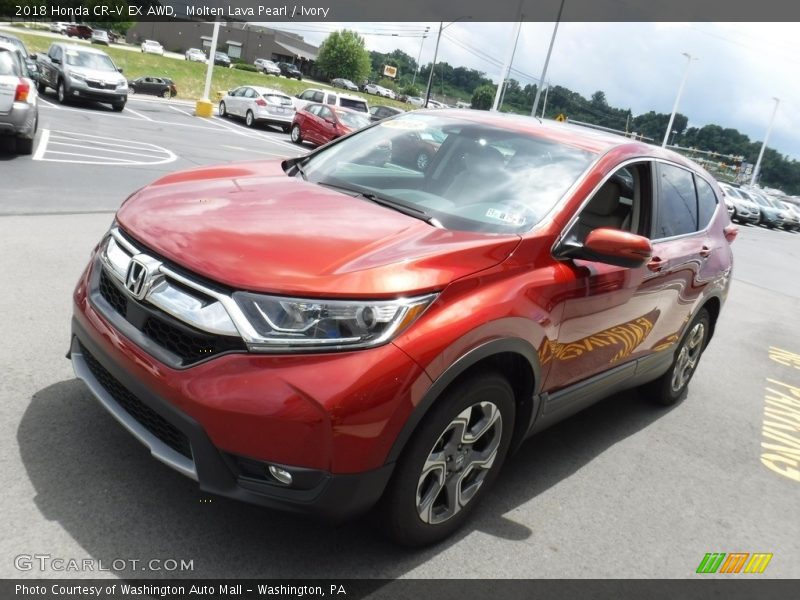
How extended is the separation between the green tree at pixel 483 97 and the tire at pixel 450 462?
8635 centimetres

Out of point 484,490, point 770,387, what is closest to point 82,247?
point 484,490

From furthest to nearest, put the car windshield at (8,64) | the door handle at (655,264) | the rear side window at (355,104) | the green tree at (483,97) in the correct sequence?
the green tree at (483,97) < the rear side window at (355,104) < the car windshield at (8,64) < the door handle at (655,264)

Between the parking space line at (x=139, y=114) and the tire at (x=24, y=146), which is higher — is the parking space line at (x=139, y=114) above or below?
below

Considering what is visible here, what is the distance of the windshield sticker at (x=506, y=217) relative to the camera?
10.6 feet

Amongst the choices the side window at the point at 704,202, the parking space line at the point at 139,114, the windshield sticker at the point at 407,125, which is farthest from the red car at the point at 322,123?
the windshield sticker at the point at 407,125

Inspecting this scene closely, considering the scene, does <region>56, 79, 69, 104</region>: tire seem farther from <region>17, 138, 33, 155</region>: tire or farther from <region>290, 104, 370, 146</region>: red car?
<region>17, 138, 33, 155</region>: tire

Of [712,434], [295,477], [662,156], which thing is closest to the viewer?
[295,477]

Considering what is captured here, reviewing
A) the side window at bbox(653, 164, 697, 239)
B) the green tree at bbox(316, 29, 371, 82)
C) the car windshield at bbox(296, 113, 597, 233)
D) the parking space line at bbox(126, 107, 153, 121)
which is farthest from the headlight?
the green tree at bbox(316, 29, 371, 82)

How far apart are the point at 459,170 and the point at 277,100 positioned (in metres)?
24.7

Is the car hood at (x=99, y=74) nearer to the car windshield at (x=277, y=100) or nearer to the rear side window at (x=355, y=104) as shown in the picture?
the car windshield at (x=277, y=100)

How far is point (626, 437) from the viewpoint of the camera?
15.4 feet

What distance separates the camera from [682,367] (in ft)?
17.5

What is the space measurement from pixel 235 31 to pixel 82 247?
119m

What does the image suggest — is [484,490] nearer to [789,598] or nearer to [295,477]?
[295,477]
